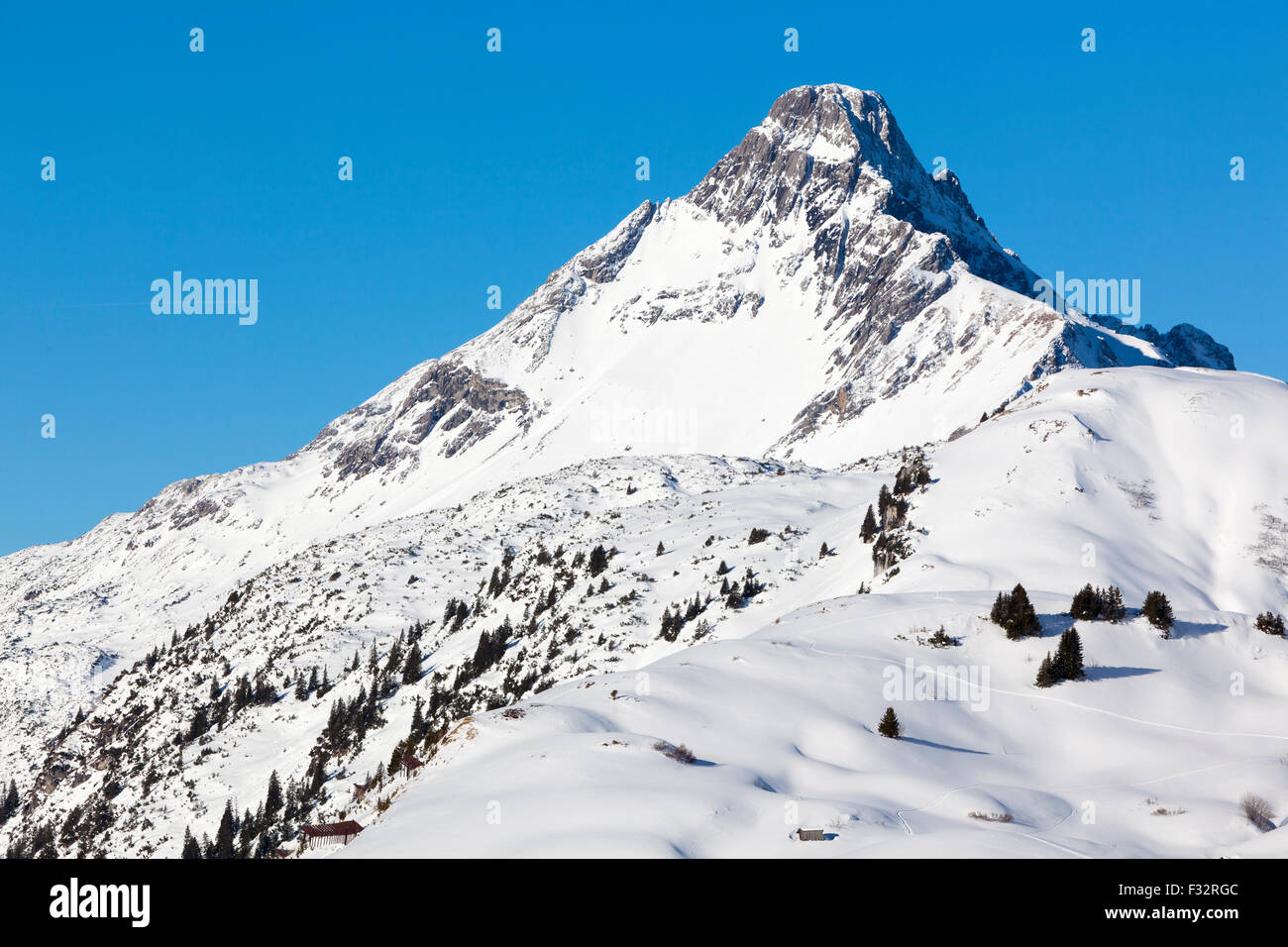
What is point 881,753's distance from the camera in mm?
44969

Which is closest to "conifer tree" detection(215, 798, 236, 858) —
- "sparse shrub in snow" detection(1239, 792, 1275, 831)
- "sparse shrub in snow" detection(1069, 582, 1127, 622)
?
"sparse shrub in snow" detection(1069, 582, 1127, 622)

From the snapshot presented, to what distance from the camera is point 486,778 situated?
127ft

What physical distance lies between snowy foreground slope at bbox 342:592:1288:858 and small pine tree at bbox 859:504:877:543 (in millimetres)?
25187

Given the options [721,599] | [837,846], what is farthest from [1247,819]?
[721,599]

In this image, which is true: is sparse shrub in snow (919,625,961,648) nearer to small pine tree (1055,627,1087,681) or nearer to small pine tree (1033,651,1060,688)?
small pine tree (1033,651,1060,688)

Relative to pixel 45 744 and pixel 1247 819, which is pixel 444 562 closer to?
pixel 45 744

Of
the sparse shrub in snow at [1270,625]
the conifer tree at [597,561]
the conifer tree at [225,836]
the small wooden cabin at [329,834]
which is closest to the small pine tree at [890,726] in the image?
the small wooden cabin at [329,834]

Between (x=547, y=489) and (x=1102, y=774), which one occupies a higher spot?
(x=547, y=489)

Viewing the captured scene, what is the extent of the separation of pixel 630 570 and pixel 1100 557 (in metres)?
45.8

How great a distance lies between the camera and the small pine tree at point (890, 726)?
47.4 meters

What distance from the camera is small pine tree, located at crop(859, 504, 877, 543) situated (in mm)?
91688

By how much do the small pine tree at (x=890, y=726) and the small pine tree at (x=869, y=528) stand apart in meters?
44.5
